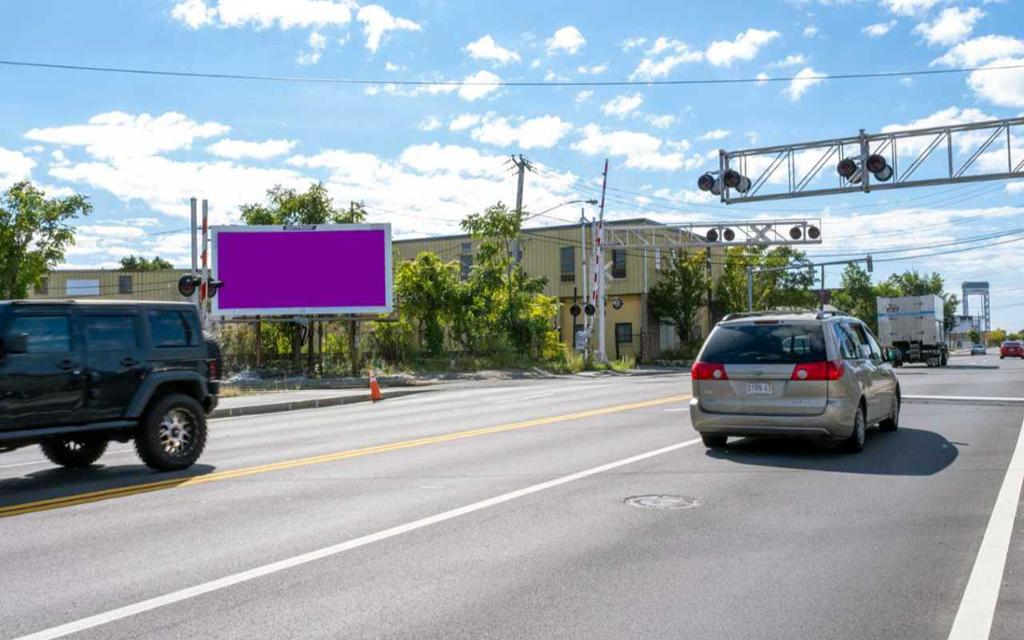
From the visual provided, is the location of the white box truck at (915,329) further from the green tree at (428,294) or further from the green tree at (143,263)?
the green tree at (143,263)

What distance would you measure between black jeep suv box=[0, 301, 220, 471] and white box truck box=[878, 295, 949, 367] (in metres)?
43.4

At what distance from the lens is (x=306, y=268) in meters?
35.5

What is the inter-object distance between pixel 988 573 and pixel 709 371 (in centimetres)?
557

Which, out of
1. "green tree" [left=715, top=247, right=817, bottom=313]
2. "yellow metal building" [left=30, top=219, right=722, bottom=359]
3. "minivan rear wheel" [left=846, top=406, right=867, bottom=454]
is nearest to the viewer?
"minivan rear wheel" [left=846, top=406, right=867, bottom=454]

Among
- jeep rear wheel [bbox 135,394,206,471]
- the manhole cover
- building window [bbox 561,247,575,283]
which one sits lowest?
the manhole cover

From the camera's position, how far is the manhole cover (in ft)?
25.5

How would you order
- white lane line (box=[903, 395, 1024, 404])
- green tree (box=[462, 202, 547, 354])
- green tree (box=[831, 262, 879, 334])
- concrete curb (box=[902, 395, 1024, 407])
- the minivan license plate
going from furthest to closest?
green tree (box=[831, 262, 879, 334]) < green tree (box=[462, 202, 547, 354]) < white lane line (box=[903, 395, 1024, 404]) < concrete curb (box=[902, 395, 1024, 407]) < the minivan license plate

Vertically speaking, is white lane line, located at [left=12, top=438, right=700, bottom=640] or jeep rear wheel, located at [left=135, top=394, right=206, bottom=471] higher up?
jeep rear wheel, located at [left=135, top=394, right=206, bottom=471]

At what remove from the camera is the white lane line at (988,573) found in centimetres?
471

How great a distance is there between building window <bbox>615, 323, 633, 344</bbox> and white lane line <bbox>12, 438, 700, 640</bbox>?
48013mm

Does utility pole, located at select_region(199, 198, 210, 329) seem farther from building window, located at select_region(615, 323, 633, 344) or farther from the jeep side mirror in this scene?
A: building window, located at select_region(615, 323, 633, 344)

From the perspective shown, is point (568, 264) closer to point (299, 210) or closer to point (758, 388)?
point (299, 210)

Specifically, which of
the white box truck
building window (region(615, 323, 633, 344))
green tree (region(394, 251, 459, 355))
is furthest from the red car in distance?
green tree (region(394, 251, 459, 355))

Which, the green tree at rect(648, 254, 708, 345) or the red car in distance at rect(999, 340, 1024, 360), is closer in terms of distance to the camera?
the green tree at rect(648, 254, 708, 345)
